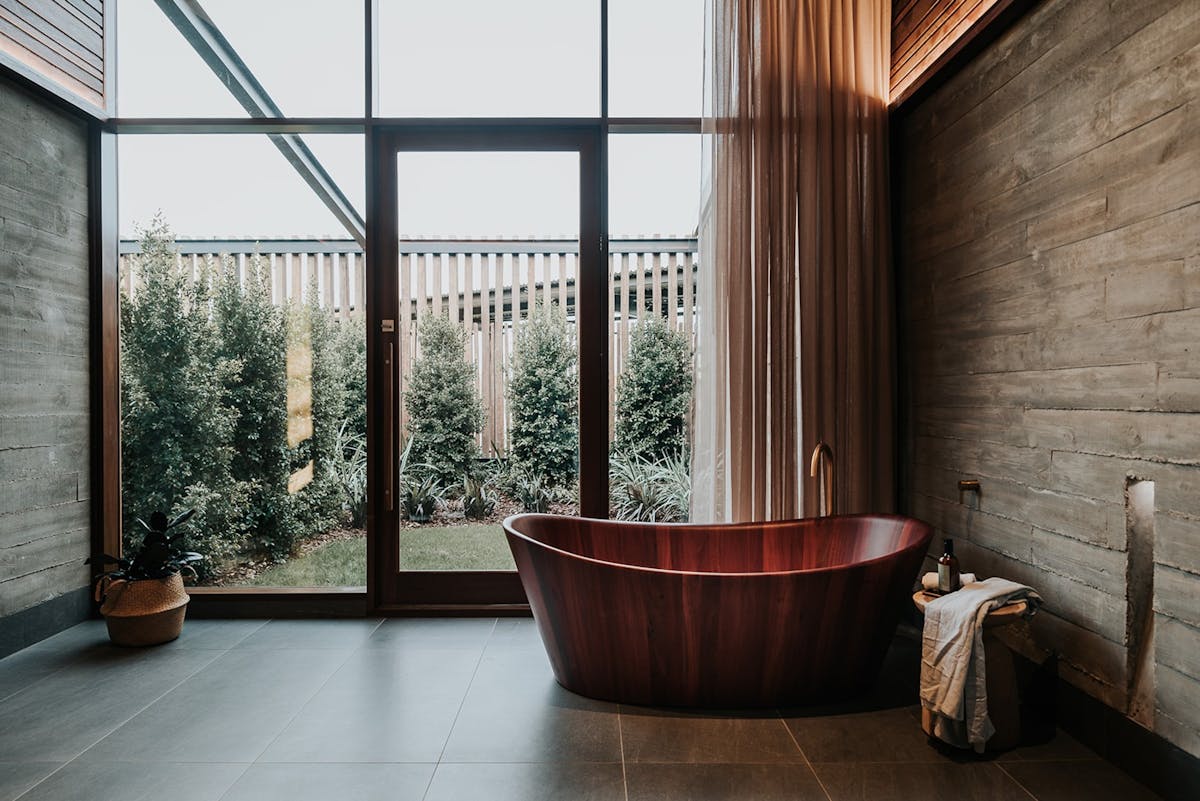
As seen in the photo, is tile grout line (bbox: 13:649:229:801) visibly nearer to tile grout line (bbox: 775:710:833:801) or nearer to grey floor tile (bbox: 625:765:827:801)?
grey floor tile (bbox: 625:765:827:801)

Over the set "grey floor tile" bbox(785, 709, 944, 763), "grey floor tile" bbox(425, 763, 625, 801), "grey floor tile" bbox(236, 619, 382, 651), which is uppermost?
"grey floor tile" bbox(236, 619, 382, 651)

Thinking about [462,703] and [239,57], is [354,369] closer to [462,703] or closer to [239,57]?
[239,57]

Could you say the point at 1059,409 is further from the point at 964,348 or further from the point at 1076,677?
the point at 1076,677

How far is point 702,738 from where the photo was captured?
226cm

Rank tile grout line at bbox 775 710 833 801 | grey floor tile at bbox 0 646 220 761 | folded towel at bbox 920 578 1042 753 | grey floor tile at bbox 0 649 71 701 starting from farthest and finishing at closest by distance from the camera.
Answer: grey floor tile at bbox 0 649 71 701
grey floor tile at bbox 0 646 220 761
folded towel at bbox 920 578 1042 753
tile grout line at bbox 775 710 833 801

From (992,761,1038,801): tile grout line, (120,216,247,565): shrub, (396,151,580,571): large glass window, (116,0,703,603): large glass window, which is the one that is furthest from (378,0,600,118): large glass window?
(992,761,1038,801): tile grout line

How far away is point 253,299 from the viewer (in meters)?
3.63

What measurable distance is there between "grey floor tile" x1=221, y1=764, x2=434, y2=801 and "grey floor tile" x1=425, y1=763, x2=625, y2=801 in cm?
7

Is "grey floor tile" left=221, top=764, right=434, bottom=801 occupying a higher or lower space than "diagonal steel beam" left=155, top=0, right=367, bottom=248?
lower

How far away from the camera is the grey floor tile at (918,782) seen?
6.39ft

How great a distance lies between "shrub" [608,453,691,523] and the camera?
3.67 m

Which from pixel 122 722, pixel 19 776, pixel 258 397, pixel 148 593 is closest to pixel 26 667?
pixel 148 593

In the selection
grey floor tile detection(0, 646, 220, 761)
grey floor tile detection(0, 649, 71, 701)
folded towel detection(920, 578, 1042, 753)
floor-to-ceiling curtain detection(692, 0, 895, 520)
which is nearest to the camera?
folded towel detection(920, 578, 1042, 753)

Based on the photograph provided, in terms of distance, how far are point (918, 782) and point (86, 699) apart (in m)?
2.80
